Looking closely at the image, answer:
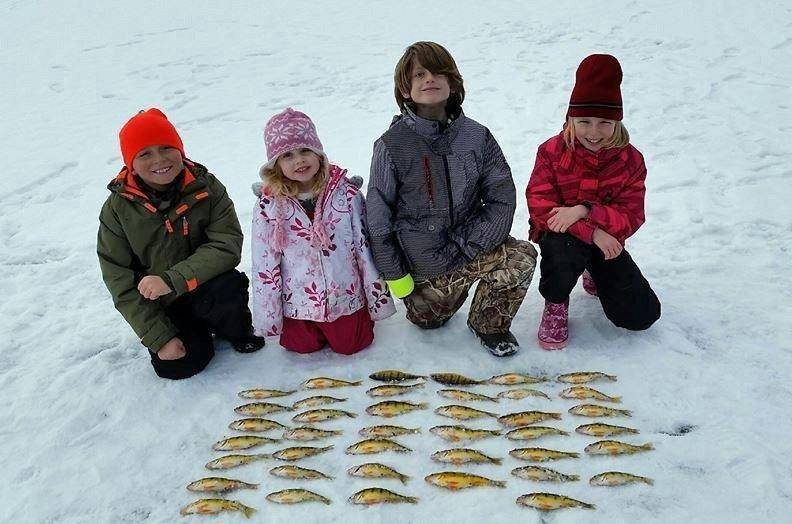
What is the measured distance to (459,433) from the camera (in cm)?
323

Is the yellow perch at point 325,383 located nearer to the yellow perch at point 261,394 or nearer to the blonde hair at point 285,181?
the yellow perch at point 261,394

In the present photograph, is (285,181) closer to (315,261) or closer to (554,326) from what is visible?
(315,261)

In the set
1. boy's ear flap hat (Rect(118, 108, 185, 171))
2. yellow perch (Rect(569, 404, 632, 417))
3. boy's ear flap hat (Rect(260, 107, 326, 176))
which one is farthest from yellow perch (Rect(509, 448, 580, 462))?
boy's ear flap hat (Rect(118, 108, 185, 171))

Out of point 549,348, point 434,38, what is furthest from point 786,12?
point 549,348

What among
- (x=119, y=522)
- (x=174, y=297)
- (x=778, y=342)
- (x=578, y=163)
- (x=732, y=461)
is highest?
(x=578, y=163)

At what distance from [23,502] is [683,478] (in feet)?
10.6

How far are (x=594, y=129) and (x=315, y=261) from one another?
73.6 inches

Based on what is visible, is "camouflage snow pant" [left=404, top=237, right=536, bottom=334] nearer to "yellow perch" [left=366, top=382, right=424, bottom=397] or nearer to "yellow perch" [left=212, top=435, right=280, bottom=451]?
"yellow perch" [left=366, top=382, right=424, bottom=397]

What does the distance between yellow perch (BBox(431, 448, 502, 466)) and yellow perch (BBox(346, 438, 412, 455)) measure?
7.3 inches

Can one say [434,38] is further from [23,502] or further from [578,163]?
[23,502]

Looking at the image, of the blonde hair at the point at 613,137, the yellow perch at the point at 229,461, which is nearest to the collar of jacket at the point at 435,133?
the blonde hair at the point at 613,137

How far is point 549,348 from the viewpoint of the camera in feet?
12.8

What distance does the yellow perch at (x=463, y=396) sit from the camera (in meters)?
3.50

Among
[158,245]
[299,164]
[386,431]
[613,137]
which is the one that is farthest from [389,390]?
[613,137]
